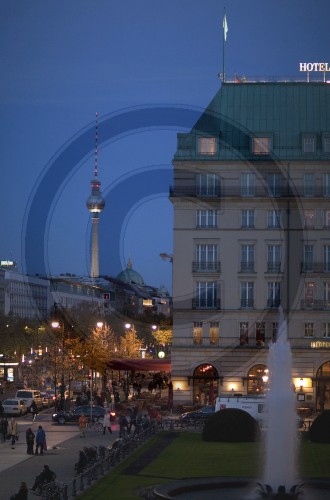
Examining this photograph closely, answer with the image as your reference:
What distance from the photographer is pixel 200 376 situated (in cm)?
8738

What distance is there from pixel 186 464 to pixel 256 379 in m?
39.8

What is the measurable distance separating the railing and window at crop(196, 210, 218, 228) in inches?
1205

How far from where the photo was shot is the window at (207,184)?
88.7m

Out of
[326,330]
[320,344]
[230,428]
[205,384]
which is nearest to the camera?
[230,428]

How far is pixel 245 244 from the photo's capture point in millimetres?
88812

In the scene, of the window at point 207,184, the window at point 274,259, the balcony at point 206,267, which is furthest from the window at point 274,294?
the window at point 207,184

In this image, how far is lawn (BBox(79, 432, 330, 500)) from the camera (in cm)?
4047

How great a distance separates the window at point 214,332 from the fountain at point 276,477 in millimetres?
Answer: 46420

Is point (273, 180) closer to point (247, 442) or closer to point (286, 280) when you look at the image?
point (286, 280)

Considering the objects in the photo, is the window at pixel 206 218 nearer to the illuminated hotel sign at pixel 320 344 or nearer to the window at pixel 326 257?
the window at pixel 326 257

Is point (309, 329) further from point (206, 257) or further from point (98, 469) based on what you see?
point (98, 469)

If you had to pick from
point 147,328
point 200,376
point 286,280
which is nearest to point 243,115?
point 286,280

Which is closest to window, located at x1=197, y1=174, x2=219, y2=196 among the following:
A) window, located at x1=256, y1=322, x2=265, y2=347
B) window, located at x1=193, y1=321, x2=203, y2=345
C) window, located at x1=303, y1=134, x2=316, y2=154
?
window, located at x1=303, y1=134, x2=316, y2=154

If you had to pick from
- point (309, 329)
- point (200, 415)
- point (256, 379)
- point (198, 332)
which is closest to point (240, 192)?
point (198, 332)
